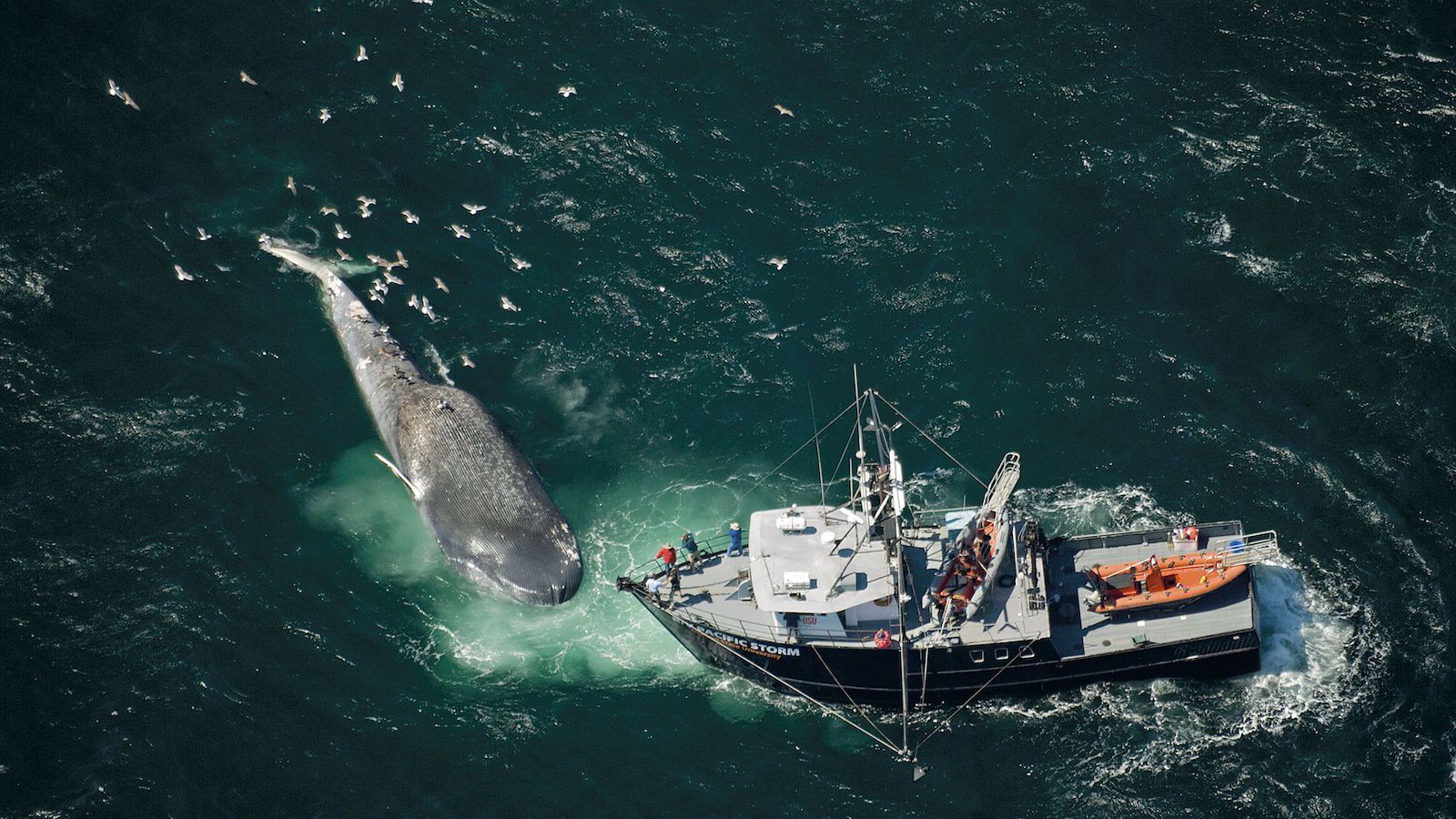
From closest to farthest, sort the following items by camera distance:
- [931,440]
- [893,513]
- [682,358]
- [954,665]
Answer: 1. [893,513]
2. [954,665]
3. [931,440]
4. [682,358]

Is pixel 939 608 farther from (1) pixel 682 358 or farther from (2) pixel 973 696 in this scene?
(1) pixel 682 358

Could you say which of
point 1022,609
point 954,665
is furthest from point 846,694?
point 1022,609

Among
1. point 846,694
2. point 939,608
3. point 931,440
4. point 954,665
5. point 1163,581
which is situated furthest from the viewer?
point 931,440

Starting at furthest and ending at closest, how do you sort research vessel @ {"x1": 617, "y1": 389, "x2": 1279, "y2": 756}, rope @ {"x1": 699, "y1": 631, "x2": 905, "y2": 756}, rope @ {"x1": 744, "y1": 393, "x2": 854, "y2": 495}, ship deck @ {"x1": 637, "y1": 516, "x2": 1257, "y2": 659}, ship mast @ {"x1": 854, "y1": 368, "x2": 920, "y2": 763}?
rope @ {"x1": 744, "y1": 393, "x2": 854, "y2": 495} < rope @ {"x1": 699, "y1": 631, "x2": 905, "y2": 756} < ship deck @ {"x1": 637, "y1": 516, "x2": 1257, "y2": 659} < research vessel @ {"x1": 617, "y1": 389, "x2": 1279, "y2": 756} < ship mast @ {"x1": 854, "y1": 368, "x2": 920, "y2": 763}

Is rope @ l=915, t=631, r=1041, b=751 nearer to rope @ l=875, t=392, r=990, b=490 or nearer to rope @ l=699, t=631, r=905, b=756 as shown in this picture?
rope @ l=699, t=631, r=905, b=756

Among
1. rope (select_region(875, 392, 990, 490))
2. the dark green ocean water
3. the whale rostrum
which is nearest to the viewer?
the dark green ocean water

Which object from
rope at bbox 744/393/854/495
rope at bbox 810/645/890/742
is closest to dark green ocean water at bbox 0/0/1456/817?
rope at bbox 744/393/854/495
